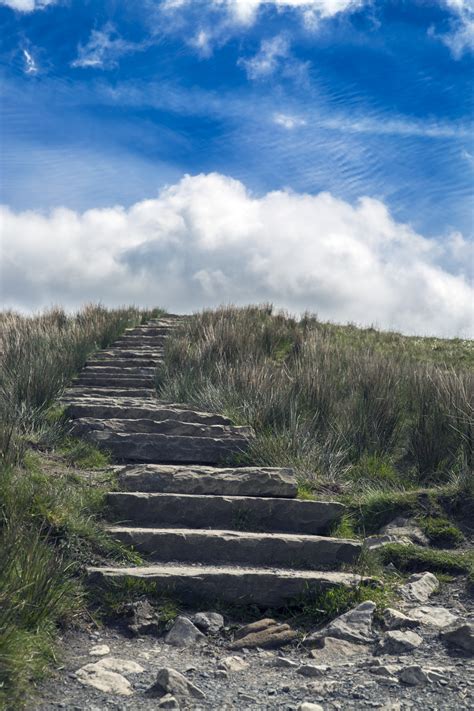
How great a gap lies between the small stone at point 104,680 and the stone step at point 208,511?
2077mm

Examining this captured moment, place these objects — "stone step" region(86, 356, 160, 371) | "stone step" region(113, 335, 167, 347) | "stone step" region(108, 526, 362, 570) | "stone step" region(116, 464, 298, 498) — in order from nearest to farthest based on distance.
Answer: "stone step" region(108, 526, 362, 570) → "stone step" region(116, 464, 298, 498) → "stone step" region(86, 356, 160, 371) → "stone step" region(113, 335, 167, 347)

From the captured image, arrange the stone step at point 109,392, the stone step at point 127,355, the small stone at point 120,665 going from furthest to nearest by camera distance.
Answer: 1. the stone step at point 127,355
2. the stone step at point 109,392
3. the small stone at point 120,665

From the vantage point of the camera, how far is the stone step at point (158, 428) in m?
7.70

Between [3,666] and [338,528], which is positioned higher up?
[338,528]

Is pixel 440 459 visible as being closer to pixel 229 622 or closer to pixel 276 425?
pixel 276 425

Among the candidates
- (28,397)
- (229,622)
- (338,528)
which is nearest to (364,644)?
(229,622)

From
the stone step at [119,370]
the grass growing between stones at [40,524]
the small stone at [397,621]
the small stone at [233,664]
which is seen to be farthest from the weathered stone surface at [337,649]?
the stone step at [119,370]

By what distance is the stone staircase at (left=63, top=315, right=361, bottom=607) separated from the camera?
4.85 metres

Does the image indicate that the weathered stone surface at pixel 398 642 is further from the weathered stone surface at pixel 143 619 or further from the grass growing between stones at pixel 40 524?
the grass growing between stones at pixel 40 524

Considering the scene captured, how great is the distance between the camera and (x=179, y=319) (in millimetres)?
16109

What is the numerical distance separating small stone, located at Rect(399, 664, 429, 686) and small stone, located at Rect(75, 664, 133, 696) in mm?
1458

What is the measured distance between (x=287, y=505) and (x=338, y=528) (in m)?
0.51

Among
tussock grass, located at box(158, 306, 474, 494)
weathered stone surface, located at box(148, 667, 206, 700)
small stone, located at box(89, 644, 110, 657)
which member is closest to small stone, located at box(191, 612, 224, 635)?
small stone, located at box(89, 644, 110, 657)

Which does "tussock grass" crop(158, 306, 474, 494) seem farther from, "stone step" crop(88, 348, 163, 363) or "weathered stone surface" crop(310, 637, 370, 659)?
"weathered stone surface" crop(310, 637, 370, 659)
